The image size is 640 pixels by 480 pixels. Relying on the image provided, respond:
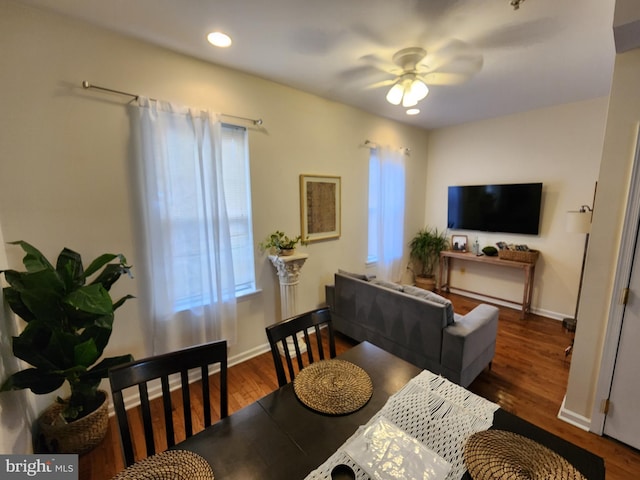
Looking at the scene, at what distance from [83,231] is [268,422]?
1.79 m

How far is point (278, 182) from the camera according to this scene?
110 inches

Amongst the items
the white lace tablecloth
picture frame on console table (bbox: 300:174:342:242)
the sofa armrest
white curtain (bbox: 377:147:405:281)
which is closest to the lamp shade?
the sofa armrest

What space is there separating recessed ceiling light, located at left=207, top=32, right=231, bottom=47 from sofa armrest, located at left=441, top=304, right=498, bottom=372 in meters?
2.66

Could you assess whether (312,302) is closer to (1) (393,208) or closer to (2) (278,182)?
(2) (278,182)

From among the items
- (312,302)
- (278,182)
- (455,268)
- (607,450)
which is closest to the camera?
(607,450)

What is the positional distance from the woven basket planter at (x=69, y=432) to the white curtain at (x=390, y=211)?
328 cm

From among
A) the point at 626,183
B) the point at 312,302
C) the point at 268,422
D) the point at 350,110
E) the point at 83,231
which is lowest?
the point at 312,302

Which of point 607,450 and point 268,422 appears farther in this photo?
point 607,450

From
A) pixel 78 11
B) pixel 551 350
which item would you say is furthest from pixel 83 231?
pixel 551 350

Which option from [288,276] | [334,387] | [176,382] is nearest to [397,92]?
[288,276]

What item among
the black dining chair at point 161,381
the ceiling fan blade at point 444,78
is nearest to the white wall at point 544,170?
the ceiling fan blade at point 444,78

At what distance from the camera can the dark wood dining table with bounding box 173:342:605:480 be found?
2.85 ft

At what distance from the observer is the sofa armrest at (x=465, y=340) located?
78.4 inches

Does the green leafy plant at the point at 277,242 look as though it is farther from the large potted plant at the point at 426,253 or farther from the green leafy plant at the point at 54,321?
the large potted plant at the point at 426,253
